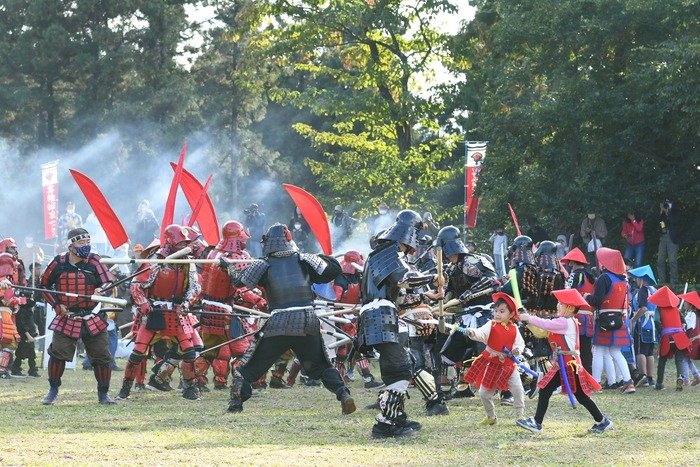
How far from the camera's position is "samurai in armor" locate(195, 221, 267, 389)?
544 inches

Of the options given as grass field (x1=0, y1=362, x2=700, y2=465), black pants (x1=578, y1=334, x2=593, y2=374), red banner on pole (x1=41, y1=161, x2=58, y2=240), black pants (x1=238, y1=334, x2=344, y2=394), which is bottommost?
grass field (x1=0, y1=362, x2=700, y2=465)

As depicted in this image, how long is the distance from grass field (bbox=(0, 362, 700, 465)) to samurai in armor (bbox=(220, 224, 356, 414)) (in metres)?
0.44

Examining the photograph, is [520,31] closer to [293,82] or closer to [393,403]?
[393,403]

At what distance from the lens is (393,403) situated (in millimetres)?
9938

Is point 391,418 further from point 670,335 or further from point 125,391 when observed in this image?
point 670,335

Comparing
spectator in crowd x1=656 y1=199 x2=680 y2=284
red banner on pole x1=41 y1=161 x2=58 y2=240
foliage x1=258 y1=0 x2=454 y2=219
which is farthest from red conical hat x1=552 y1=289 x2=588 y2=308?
foliage x1=258 y1=0 x2=454 y2=219

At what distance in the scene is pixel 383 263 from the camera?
1006cm

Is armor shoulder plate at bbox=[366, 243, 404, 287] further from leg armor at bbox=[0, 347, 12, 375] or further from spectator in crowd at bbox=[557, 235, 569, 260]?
spectator in crowd at bbox=[557, 235, 569, 260]

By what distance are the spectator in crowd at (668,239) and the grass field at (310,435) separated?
1045 centimetres

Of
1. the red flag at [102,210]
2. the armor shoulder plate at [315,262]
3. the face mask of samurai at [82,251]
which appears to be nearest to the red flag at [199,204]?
the red flag at [102,210]

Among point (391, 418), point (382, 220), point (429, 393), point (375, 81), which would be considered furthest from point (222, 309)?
point (375, 81)

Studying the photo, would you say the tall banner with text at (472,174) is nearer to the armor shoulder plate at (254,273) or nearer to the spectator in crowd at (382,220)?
the spectator in crowd at (382,220)

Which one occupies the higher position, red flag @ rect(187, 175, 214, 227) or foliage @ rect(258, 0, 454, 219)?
foliage @ rect(258, 0, 454, 219)

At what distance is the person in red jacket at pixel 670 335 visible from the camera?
1552cm
